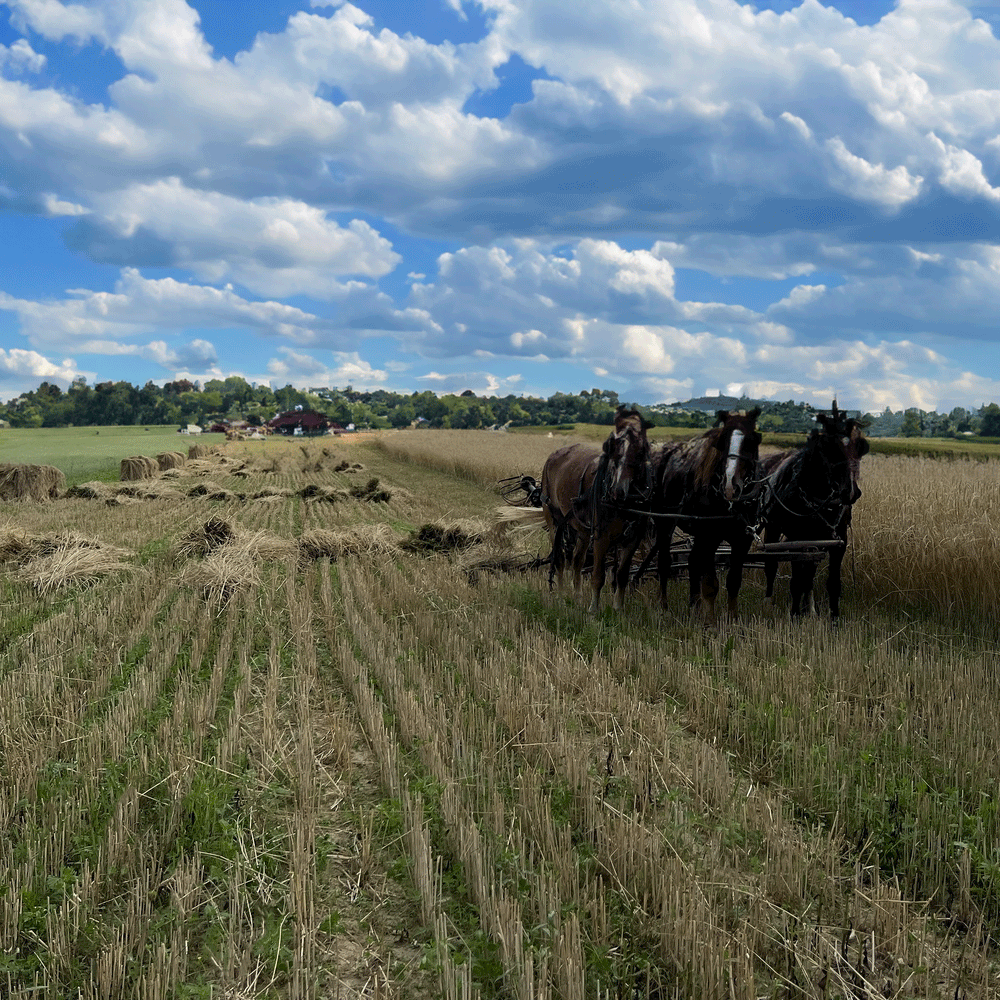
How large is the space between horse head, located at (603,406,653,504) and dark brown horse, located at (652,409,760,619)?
0.42m

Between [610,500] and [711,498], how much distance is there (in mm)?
1102

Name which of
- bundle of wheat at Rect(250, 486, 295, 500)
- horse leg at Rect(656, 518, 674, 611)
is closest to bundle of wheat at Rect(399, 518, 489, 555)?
horse leg at Rect(656, 518, 674, 611)

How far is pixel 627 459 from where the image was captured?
305 inches

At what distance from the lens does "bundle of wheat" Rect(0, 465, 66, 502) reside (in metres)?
19.9

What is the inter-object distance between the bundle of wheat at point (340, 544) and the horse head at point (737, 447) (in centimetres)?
655

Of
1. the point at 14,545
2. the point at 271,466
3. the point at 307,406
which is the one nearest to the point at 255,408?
the point at 307,406

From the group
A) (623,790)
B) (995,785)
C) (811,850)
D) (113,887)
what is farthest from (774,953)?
(113,887)

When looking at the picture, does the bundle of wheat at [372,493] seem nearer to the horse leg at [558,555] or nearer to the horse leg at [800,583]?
the horse leg at [558,555]

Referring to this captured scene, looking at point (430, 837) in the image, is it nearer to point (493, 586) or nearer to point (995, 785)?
point (995, 785)

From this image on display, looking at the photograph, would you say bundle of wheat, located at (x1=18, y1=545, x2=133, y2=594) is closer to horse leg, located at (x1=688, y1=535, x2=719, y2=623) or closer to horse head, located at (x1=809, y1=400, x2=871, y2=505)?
horse leg, located at (x1=688, y1=535, x2=719, y2=623)

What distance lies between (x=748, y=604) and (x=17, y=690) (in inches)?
299

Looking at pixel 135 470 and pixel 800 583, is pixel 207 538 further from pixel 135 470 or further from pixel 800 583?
pixel 135 470

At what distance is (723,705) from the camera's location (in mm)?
5254

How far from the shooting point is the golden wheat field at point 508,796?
2828 mm
